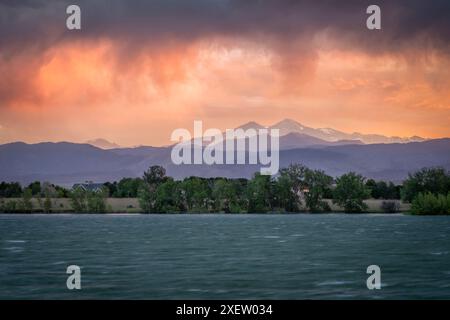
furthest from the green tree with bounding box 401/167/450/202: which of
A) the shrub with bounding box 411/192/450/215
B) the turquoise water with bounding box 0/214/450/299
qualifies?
the turquoise water with bounding box 0/214/450/299

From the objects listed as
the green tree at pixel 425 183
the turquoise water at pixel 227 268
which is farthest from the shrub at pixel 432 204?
the turquoise water at pixel 227 268

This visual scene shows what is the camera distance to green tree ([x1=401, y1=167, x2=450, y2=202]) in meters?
195

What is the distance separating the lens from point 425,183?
198m

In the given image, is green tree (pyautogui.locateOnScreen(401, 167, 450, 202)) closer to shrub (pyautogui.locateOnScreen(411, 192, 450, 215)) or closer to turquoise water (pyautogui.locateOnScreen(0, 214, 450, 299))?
shrub (pyautogui.locateOnScreen(411, 192, 450, 215))

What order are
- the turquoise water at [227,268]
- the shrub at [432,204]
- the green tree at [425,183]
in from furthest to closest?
1. the green tree at [425,183]
2. the shrub at [432,204]
3. the turquoise water at [227,268]

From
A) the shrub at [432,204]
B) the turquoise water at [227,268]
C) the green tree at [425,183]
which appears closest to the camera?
the turquoise water at [227,268]

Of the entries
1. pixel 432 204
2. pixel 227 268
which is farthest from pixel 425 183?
pixel 227 268

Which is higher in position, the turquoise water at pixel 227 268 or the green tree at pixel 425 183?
the green tree at pixel 425 183

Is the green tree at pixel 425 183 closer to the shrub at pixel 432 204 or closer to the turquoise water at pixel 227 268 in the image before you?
the shrub at pixel 432 204

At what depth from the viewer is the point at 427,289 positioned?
140 feet

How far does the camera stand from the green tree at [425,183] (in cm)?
19525
